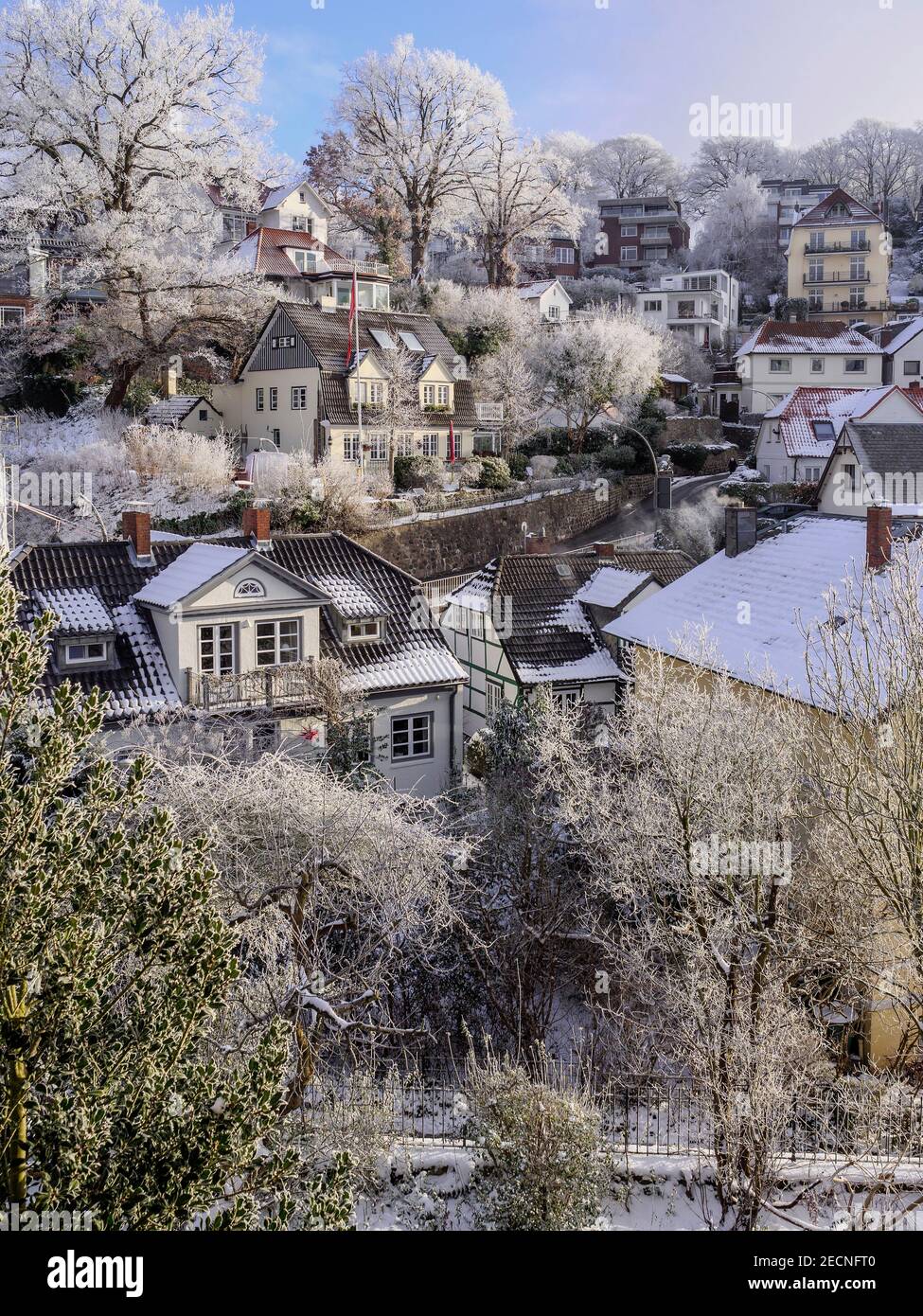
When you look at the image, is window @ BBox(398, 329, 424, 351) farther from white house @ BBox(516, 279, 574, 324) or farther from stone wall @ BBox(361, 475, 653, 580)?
white house @ BBox(516, 279, 574, 324)

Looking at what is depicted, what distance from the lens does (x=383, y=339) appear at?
131 feet

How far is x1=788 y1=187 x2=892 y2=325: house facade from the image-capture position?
6512 cm

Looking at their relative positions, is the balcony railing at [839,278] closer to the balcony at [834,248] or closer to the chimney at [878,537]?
the balcony at [834,248]

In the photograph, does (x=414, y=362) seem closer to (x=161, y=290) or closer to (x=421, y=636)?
(x=161, y=290)

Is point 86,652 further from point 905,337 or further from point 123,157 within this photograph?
point 905,337

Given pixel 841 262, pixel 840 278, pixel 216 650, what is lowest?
pixel 216 650

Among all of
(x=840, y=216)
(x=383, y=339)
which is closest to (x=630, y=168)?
(x=840, y=216)

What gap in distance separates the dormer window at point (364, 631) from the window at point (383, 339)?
1941 cm

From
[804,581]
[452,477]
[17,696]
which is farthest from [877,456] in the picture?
[17,696]

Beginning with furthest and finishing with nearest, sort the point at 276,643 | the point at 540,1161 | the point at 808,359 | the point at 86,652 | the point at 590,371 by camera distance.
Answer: the point at 808,359 → the point at 590,371 → the point at 276,643 → the point at 86,652 → the point at 540,1161

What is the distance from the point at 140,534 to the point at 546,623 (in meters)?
8.65

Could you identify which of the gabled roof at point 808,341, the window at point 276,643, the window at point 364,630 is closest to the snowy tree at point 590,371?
the gabled roof at point 808,341

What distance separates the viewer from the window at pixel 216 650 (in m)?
20.5

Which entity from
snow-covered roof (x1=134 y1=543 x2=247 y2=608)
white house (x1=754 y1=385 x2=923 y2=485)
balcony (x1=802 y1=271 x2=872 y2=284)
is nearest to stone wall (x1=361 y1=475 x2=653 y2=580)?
white house (x1=754 y1=385 x2=923 y2=485)
